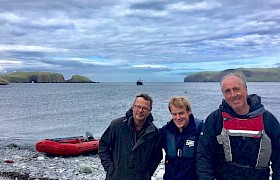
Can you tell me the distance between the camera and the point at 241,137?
14.1ft

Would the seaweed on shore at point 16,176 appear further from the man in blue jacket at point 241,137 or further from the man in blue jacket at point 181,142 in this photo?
the man in blue jacket at point 241,137

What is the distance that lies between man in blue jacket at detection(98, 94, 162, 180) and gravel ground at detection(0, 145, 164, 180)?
Answer: 19.6 feet

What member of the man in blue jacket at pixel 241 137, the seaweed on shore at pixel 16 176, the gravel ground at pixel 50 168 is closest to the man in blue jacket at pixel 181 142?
the man in blue jacket at pixel 241 137

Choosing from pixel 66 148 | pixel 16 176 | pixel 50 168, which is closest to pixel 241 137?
pixel 16 176

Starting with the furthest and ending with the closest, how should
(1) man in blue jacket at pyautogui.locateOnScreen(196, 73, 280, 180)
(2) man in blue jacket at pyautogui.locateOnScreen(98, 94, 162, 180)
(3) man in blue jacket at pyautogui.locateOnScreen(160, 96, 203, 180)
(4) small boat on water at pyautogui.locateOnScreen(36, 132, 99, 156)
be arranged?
(4) small boat on water at pyautogui.locateOnScreen(36, 132, 99, 156) → (2) man in blue jacket at pyautogui.locateOnScreen(98, 94, 162, 180) → (3) man in blue jacket at pyautogui.locateOnScreen(160, 96, 203, 180) → (1) man in blue jacket at pyautogui.locateOnScreen(196, 73, 280, 180)

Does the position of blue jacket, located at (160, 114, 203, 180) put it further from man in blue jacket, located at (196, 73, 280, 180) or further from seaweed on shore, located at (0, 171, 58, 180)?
seaweed on shore, located at (0, 171, 58, 180)

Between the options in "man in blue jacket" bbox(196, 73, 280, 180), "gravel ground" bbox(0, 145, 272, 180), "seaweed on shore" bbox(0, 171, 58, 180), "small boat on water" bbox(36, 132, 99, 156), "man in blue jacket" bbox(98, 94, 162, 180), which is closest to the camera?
"man in blue jacket" bbox(196, 73, 280, 180)

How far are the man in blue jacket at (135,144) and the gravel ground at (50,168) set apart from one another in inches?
235

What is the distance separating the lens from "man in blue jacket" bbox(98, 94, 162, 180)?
17.0 ft

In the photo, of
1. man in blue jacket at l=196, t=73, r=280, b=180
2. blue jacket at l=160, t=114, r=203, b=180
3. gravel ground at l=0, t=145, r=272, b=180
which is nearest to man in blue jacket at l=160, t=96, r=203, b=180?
blue jacket at l=160, t=114, r=203, b=180

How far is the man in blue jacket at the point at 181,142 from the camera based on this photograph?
492cm

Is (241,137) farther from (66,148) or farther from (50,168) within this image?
(66,148)

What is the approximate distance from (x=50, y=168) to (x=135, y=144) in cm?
1002

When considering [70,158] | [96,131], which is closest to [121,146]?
[70,158]
